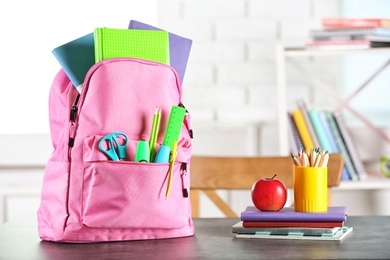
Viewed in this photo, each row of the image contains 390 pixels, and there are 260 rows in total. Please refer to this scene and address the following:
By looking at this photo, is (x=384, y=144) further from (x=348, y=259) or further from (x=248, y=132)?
(x=348, y=259)

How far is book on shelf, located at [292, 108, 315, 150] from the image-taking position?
2.44 m

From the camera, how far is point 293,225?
1263 mm

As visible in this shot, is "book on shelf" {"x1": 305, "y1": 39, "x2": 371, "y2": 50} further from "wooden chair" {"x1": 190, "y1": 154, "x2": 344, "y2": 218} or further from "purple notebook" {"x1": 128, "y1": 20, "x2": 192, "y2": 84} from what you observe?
"purple notebook" {"x1": 128, "y1": 20, "x2": 192, "y2": 84}

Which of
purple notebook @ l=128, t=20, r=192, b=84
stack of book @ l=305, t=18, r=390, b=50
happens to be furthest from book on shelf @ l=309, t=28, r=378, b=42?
purple notebook @ l=128, t=20, r=192, b=84

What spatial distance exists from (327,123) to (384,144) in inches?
9.6

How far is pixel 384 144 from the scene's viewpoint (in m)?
2.58

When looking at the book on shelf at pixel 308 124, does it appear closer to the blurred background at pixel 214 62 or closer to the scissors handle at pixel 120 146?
the blurred background at pixel 214 62

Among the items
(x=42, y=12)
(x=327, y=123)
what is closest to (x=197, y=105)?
(x=327, y=123)

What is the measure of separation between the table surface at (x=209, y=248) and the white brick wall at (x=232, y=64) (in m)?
1.24

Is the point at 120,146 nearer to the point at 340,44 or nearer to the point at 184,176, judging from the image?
the point at 184,176

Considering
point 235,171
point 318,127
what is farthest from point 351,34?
point 235,171

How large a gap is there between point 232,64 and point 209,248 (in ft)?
4.82

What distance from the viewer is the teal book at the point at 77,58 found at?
49.5 inches

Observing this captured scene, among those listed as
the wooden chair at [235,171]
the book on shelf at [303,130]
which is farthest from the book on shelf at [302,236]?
the book on shelf at [303,130]
